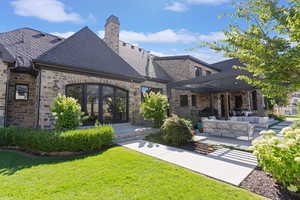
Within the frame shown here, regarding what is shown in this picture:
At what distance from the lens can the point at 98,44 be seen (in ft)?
35.0

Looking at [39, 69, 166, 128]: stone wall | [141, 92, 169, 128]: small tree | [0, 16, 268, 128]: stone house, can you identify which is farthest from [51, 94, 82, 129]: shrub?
[141, 92, 169, 128]: small tree

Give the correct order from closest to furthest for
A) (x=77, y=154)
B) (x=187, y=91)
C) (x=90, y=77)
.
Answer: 1. (x=77, y=154)
2. (x=90, y=77)
3. (x=187, y=91)

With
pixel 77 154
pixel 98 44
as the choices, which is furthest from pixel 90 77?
pixel 77 154

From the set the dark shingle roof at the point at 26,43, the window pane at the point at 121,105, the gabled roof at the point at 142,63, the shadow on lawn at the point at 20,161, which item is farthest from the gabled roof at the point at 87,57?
the shadow on lawn at the point at 20,161

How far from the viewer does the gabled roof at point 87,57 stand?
784 centimetres

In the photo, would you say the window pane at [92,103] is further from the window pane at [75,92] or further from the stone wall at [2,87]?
the stone wall at [2,87]

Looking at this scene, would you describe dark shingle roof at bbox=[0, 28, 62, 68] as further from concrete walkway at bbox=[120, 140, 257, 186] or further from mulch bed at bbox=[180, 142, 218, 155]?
mulch bed at bbox=[180, 142, 218, 155]

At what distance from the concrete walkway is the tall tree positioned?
2123mm

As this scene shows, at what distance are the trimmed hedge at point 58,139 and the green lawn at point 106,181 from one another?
0.66 m

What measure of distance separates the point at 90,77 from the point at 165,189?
796 centimetres

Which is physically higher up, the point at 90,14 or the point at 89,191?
the point at 90,14

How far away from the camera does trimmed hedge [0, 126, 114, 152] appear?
511 centimetres

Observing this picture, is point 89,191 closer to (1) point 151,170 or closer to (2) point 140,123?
(1) point 151,170

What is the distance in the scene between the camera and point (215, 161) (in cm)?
448
